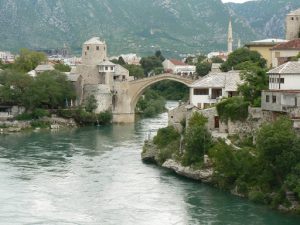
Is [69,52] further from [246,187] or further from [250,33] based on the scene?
Answer: [246,187]

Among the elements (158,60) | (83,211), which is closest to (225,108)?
(83,211)

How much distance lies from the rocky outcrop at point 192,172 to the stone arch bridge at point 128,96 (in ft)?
77.2

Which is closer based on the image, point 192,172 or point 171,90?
point 192,172

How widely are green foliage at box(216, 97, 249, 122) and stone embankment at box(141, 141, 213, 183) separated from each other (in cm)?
256

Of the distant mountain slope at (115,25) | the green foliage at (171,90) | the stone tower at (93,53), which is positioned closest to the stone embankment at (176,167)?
the stone tower at (93,53)

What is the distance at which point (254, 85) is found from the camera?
3178 cm

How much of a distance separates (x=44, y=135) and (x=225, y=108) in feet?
55.6

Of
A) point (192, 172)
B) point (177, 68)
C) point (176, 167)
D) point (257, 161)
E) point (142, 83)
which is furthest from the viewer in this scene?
point (177, 68)

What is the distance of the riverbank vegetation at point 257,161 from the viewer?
2470cm

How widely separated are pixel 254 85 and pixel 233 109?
4.90ft

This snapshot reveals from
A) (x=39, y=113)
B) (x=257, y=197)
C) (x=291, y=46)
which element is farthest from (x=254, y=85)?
(x=39, y=113)

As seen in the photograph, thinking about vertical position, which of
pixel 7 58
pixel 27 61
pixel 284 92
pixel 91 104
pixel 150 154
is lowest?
pixel 150 154

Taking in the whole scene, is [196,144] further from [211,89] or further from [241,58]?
[241,58]

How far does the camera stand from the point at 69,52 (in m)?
132
